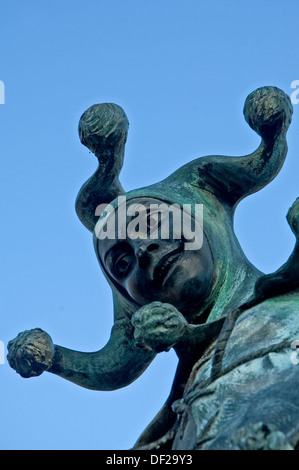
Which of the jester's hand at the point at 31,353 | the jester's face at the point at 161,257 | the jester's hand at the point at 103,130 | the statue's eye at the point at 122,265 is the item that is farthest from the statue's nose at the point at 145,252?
the jester's hand at the point at 103,130

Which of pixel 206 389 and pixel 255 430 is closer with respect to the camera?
pixel 255 430

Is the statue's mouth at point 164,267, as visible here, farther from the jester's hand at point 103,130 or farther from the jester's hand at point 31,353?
the jester's hand at point 103,130

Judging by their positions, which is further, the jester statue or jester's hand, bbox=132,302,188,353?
jester's hand, bbox=132,302,188,353

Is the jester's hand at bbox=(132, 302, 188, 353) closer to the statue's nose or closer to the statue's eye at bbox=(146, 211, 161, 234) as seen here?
the statue's nose

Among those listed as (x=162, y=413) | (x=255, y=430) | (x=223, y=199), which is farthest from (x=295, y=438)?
(x=223, y=199)

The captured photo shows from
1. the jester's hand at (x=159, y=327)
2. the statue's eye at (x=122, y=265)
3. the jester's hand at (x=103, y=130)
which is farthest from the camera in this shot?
the jester's hand at (x=103, y=130)

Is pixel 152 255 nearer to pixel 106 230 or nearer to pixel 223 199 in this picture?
pixel 106 230

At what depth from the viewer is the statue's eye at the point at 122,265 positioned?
8.68 m

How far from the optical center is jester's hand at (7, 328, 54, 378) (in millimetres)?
8688

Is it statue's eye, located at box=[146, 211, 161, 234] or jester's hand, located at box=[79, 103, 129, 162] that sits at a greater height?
jester's hand, located at box=[79, 103, 129, 162]

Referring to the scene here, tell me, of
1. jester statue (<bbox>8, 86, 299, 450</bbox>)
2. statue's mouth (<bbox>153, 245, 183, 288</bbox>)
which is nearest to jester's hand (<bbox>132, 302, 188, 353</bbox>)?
jester statue (<bbox>8, 86, 299, 450</bbox>)

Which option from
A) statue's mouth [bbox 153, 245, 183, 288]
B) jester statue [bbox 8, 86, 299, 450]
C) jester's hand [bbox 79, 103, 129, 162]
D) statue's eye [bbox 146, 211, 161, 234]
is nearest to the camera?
jester statue [bbox 8, 86, 299, 450]
